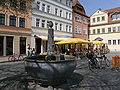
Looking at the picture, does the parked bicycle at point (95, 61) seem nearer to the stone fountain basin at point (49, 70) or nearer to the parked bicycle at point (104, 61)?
the parked bicycle at point (104, 61)

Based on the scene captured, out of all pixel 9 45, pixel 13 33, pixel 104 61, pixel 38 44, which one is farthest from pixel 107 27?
pixel 104 61

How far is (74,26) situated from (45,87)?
105ft

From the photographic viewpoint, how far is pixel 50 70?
209 inches

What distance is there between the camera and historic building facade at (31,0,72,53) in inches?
989

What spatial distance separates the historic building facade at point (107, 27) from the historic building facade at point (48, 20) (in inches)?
568

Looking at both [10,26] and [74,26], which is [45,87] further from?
[74,26]

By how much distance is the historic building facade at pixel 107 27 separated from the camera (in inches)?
1603

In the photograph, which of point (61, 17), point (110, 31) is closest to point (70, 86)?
point (61, 17)

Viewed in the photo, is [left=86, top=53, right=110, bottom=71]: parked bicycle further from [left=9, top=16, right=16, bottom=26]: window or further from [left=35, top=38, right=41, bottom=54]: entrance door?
[left=35, top=38, right=41, bottom=54]: entrance door

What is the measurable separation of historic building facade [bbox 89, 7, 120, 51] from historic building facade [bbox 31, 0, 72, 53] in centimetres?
1442

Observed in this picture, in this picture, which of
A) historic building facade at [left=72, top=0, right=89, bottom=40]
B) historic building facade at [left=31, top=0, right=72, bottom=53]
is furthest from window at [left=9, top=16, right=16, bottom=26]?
historic building facade at [left=72, top=0, right=89, bottom=40]

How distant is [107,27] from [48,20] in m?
23.2

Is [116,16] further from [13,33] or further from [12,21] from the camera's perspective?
[13,33]

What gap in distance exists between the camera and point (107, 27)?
42.8m
